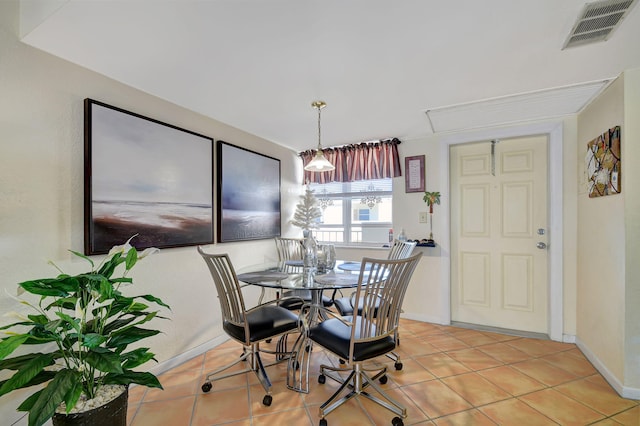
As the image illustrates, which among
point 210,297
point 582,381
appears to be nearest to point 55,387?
point 210,297

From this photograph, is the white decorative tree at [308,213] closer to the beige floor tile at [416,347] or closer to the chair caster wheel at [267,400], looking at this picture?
the beige floor tile at [416,347]

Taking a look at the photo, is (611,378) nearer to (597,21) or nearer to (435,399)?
(435,399)

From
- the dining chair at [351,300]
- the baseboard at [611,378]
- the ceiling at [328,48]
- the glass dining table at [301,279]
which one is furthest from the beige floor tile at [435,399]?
the ceiling at [328,48]

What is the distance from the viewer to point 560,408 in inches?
73.4

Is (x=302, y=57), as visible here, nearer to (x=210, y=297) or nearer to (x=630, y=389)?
(x=210, y=297)

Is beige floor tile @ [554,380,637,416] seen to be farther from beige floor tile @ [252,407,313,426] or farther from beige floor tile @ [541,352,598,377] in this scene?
beige floor tile @ [252,407,313,426]

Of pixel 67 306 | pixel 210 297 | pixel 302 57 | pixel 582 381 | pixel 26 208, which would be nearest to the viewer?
pixel 67 306

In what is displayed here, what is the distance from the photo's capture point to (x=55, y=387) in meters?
1.15

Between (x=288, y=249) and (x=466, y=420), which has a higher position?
(x=288, y=249)

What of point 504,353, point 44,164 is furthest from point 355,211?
point 44,164

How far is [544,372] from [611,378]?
402 millimetres

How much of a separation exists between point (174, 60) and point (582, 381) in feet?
12.5

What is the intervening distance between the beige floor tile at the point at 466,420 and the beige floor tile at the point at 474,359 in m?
0.62

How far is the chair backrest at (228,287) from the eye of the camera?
75.8 inches
